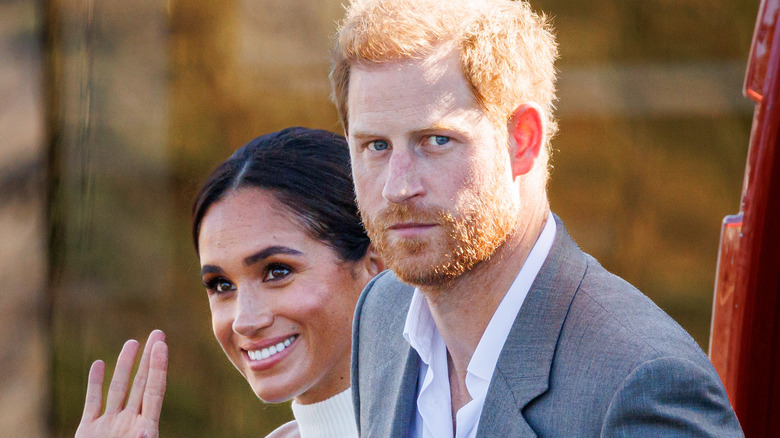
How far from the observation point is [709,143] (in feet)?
8.10

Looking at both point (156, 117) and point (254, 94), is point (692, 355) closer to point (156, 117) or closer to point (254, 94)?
point (254, 94)

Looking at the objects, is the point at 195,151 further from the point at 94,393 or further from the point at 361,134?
the point at 361,134

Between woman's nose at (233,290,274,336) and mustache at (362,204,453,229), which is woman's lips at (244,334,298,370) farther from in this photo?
mustache at (362,204,453,229)

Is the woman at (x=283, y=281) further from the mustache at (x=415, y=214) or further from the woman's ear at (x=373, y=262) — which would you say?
the mustache at (x=415, y=214)

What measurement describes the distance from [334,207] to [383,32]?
865 millimetres

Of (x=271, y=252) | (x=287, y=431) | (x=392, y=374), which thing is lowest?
(x=287, y=431)

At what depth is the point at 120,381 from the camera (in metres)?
2.44

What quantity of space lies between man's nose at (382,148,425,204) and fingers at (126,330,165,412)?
1153 millimetres

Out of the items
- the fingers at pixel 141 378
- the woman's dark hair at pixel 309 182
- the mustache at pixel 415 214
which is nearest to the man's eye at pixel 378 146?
the mustache at pixel 415 214

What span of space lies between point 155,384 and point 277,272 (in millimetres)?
490

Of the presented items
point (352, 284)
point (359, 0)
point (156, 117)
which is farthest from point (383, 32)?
point (156, 117)

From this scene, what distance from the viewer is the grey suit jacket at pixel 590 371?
1334 millimetres

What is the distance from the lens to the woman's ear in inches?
97.6

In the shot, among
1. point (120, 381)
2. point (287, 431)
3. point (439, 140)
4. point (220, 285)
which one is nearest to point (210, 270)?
point (220, 285)
